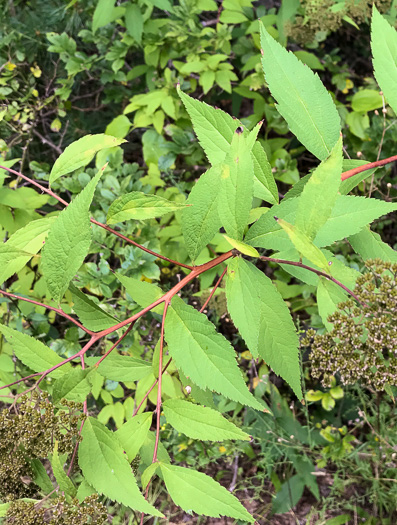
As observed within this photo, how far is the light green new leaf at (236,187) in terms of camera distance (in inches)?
31.0

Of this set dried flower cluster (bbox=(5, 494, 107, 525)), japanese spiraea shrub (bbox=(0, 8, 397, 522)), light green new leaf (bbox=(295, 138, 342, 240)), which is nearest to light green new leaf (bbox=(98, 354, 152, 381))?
japanese spiraea shrub (bbox=(0, 8, 397, 522))

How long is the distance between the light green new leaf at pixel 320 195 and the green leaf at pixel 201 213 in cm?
21

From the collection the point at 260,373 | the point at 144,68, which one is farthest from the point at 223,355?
the point at 144,68

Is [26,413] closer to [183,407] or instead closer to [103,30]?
[183,407]

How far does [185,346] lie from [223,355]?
7 cm

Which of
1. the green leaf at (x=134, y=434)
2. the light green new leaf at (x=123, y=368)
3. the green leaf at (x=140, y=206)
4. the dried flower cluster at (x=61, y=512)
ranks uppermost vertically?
the green leaf at (x=140, y=206)

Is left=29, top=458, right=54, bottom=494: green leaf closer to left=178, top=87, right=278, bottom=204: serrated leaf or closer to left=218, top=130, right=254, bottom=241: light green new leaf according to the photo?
left=218, top=130, right=254, bottom=241: light green new leaf

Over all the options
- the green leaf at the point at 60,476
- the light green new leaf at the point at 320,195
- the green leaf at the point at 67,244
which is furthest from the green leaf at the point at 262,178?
the green leaf at the point at 60,476

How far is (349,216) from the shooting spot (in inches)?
33.3

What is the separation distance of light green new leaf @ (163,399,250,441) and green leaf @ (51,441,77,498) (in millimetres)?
211

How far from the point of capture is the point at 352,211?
85 cm

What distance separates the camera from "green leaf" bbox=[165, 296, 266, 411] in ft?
2.49

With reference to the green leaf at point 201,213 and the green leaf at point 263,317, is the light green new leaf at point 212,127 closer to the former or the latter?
the green leaf at point 201,213

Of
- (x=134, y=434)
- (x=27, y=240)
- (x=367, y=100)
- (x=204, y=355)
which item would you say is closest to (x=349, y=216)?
(x=204, y=355)
